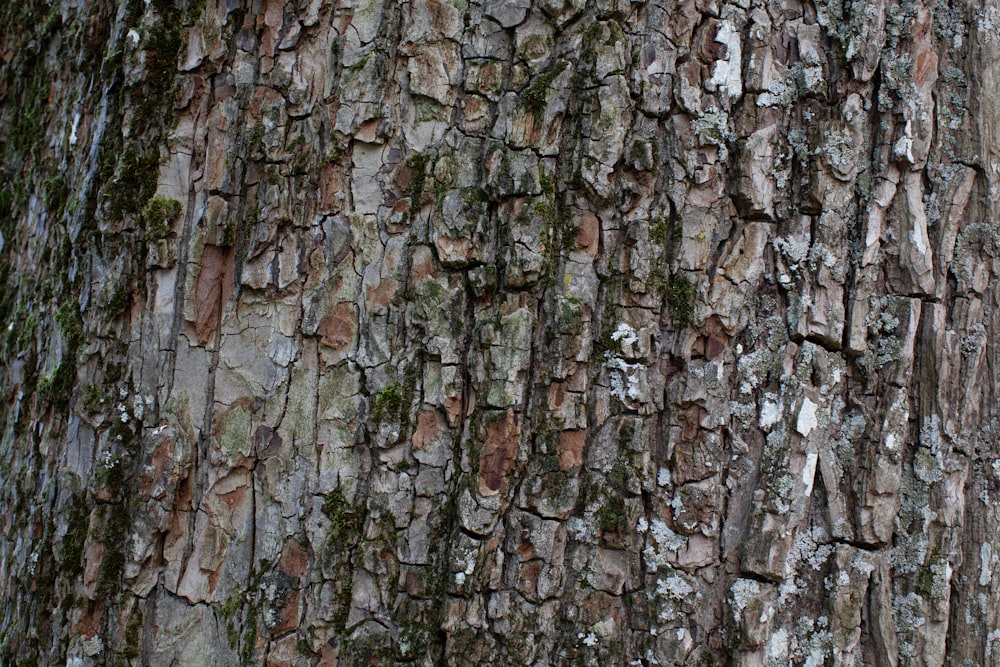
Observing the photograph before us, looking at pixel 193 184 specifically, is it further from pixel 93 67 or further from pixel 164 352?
pixel 93 67

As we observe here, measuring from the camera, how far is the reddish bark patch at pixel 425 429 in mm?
1604

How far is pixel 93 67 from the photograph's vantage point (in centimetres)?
201

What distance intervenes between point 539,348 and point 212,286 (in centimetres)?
77

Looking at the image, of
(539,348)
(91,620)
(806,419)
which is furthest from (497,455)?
(91,620)

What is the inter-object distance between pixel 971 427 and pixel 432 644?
4.39 feet

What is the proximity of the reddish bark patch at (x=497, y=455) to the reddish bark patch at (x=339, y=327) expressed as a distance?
0.37m

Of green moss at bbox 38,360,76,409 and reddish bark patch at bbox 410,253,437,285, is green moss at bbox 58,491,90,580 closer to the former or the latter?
green moss at bbox 38,360,76,409

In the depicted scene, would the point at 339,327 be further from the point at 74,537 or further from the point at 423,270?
the point at 74,537

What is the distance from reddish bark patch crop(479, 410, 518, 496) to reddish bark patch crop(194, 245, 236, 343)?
0.68 metres

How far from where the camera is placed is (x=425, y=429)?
1.60m

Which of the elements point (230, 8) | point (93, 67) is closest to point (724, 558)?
point (230, 8)

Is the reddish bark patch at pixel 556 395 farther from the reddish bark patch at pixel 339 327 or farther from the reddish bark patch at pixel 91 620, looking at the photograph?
the reddish bark patch at pixel 91 620

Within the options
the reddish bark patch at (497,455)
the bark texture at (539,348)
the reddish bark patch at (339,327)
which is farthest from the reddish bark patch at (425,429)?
the reddish bark patch at (339,327)

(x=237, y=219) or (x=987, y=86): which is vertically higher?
(x=987, y=86)
